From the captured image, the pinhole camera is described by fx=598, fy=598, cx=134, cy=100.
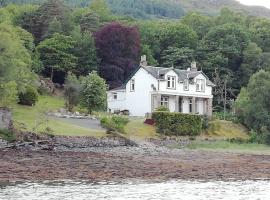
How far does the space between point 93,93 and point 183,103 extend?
1875 centimetres

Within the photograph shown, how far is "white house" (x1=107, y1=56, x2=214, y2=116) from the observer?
85250mm

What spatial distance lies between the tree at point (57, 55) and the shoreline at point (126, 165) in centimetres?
4805

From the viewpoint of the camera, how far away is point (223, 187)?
3212 cm

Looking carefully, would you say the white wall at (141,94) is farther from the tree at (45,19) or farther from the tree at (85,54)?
the tree at (45,19)

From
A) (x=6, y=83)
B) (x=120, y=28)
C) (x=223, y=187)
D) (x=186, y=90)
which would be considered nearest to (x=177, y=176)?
(x=223, y=187)

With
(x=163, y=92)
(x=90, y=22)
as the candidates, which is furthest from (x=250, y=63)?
(x=90, y=22)

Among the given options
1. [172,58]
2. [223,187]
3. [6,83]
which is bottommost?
[223,187]

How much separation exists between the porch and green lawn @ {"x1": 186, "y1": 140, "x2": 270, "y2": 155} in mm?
19605

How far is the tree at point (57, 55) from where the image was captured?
100875 mm

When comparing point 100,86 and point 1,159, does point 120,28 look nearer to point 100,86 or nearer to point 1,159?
point 100,86

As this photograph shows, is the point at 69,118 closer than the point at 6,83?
No

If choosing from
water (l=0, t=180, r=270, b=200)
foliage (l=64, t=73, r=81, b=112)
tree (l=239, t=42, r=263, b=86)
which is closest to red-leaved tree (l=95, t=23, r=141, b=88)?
tree (l=239, t=42, r=263, b=86)

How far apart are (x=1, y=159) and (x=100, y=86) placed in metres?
33.9

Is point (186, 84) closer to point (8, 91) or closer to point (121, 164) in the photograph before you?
point (8, 91)
